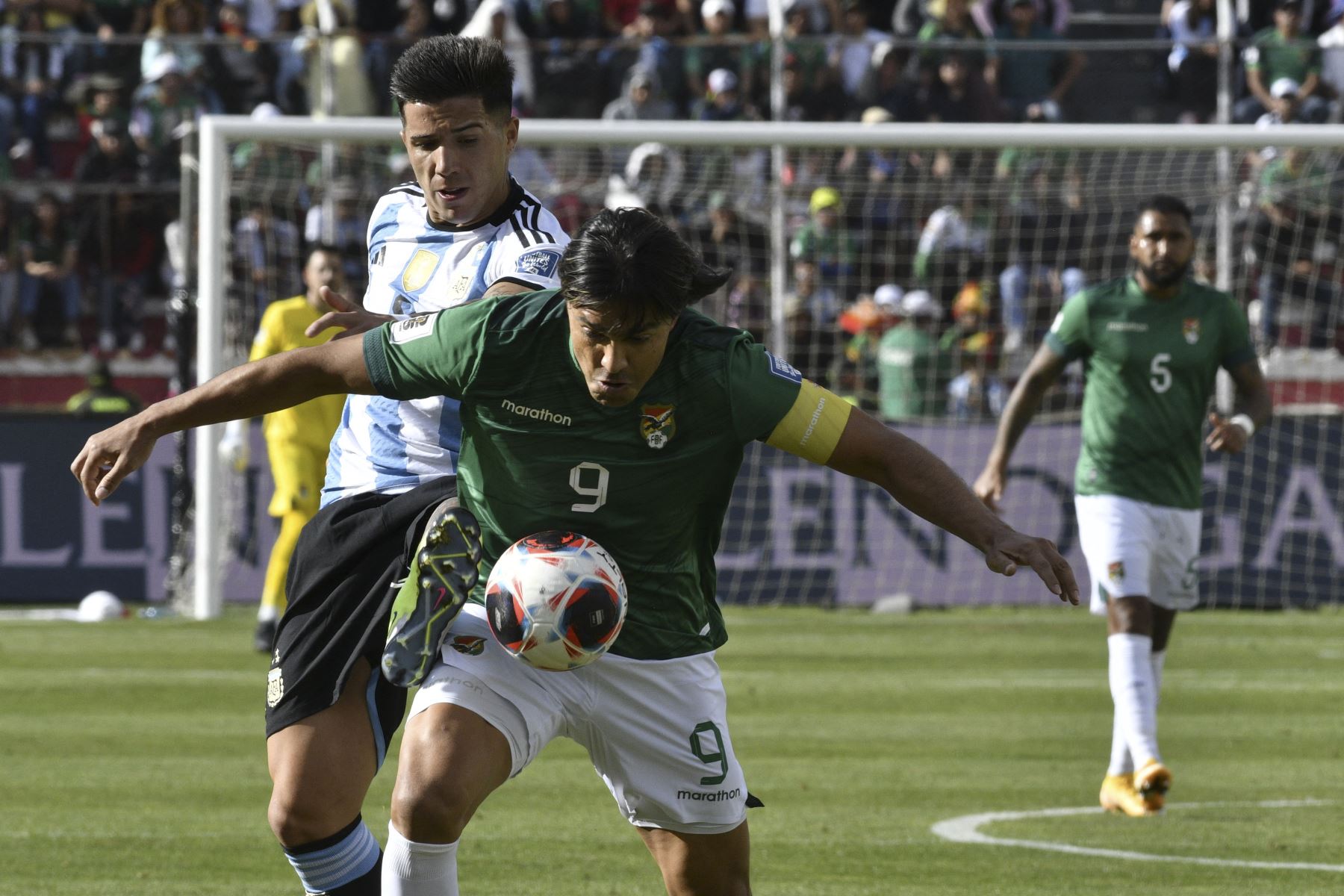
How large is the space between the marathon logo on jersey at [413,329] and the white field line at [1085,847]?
3691 millimetres

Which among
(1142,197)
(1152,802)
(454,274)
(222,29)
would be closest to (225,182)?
(222,29)

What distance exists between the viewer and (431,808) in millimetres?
4188

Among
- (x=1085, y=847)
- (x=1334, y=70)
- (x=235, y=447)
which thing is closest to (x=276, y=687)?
(x=1085, y=847)

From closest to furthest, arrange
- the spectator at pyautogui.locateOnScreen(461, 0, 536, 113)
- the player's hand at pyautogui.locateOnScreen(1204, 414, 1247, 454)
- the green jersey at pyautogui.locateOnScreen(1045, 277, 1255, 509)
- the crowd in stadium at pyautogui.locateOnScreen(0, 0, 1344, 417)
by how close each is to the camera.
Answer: the player's hand at pyautogui.locateOnScreen(1204, 414, 1247, 454)
the green jersey at pyautogui.locateOnScreen(1045, 277, 1255, 509)
the crowd in stadium at pyautogui.locateOnScreen(0, 0, 1344, 417)
the spectator at pyautogui.locateOnScreen(461, 0, 536, 113)

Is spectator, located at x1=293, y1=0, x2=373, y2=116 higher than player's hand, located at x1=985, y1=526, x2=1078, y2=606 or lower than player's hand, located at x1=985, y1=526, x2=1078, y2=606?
higher

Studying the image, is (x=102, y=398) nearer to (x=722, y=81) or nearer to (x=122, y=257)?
(x=122, y=257)

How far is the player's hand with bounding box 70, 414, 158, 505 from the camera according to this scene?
420 cm

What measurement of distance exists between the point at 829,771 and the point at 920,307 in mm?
9040

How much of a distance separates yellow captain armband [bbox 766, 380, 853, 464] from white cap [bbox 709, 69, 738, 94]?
14618 mm

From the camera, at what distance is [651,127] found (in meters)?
14.1

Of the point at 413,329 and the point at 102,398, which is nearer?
the point at 413,329

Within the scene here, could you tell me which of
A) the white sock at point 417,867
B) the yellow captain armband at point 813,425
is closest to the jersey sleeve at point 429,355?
the yellow captain armband at point 813,425

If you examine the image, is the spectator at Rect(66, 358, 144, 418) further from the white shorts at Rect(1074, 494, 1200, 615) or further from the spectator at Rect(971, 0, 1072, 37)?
the white shorts at Rect(1074, 494, 1200, 615)

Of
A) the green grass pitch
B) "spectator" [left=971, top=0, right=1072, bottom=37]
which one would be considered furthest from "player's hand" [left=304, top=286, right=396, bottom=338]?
"spectator" [left=971, top=0, right=1072, bottom=37]
